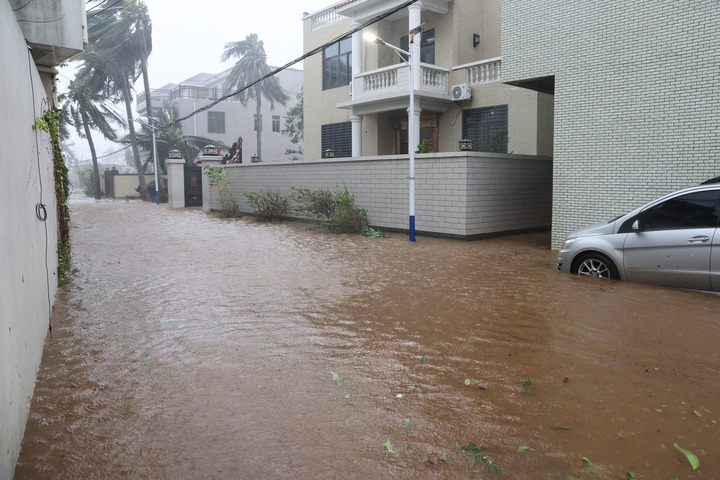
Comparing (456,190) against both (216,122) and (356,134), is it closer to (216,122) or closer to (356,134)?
(356,134)

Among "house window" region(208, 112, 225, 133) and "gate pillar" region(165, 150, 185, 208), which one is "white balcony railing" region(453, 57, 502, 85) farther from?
"house window" region(208, 112, 225, 133)

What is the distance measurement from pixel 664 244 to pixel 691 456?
5.39 meters

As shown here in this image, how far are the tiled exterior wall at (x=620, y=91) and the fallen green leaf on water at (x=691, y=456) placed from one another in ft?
27.0

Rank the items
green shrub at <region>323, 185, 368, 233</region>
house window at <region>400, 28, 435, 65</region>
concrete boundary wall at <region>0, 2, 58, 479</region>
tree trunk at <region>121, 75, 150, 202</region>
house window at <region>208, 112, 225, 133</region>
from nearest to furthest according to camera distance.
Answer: concrete boundary wall at <region>0, 2, 58, 479</region> < green shrub at <region>323, 185, 368, 233</region> < house window at <region>400, 28, 435, 65</region> < tree trunk at <region>121, 75, 150, 202</region> < house window at <region>208, 112, 225, 133</region>

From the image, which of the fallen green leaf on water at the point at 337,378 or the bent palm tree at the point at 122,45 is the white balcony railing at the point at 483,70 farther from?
the bent palm tree at the point at 122,45

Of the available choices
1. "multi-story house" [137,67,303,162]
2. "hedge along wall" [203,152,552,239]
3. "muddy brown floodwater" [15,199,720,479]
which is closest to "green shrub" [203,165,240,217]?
"hedge along wall" [203,152,552,239]

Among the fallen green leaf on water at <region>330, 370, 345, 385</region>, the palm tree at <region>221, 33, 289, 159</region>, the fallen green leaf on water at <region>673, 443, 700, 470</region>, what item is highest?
the palm tree at <region>221, 33, 289, 159</region>

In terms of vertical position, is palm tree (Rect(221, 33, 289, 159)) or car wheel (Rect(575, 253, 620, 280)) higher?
palm tree (Rect(221, 33, 289, 159))

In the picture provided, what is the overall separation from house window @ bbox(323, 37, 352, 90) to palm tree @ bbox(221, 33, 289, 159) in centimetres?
2630

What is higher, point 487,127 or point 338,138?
point 338,138

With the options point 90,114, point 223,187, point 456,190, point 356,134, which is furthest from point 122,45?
point 456,190

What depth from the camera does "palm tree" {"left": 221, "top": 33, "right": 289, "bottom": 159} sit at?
177ft

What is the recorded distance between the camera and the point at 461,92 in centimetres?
2114

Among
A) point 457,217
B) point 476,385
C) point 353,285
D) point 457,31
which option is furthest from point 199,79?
point 476,385
